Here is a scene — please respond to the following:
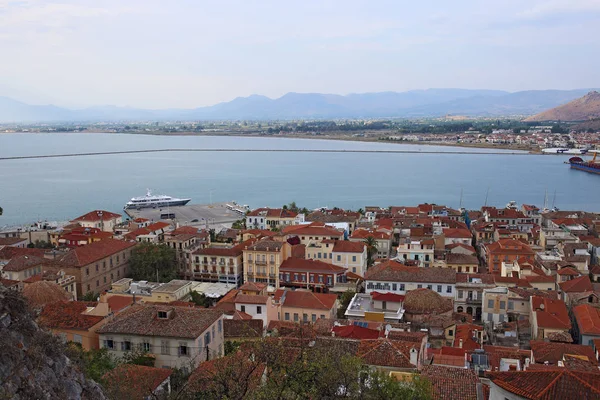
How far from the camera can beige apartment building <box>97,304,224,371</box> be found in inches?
392

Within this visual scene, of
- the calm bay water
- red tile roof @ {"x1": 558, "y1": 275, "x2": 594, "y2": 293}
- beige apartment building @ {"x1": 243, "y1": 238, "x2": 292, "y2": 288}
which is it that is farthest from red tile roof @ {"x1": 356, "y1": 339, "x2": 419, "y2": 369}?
the calm bay water

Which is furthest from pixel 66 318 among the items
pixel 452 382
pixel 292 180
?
pixel 292 180

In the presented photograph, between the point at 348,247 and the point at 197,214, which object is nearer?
the point at 348,247

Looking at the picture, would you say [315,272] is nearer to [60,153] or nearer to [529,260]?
[529,260]

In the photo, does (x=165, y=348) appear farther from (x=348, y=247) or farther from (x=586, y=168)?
(x=586, y=168)

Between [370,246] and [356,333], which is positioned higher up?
[356,333]

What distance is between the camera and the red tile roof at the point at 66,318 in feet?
35.1

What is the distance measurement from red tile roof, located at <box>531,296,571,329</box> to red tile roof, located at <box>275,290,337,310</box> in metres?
5.90

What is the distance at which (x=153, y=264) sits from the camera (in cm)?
2080

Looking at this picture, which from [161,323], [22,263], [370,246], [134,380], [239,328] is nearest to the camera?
[134,380]

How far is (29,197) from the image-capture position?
171 ft

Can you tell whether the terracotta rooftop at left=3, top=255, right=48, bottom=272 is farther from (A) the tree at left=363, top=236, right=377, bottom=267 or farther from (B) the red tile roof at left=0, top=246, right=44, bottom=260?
(A) the tree at left=363, top=236, right=377, bottom=267

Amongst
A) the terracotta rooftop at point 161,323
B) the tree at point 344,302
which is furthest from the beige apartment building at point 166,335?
the tree at point 344,302

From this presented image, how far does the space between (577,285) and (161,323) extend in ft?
44.4
